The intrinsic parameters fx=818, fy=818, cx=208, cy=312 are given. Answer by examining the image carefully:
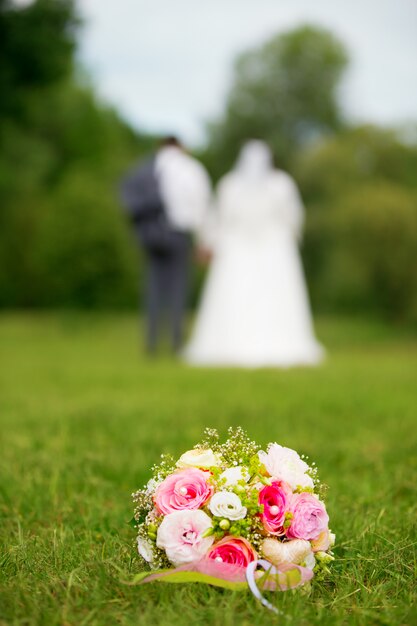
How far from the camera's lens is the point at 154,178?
35.5 feet

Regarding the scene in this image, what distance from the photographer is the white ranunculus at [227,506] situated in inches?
74.3

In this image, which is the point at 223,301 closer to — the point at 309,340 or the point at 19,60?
the point at 309,340

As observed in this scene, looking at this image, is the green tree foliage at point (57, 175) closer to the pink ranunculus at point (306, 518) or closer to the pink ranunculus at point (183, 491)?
the pink ranunculus at point (183, 491)

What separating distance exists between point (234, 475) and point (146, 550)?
28 cm

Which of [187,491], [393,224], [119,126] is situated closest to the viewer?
[187,491]

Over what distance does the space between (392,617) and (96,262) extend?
1760 cm

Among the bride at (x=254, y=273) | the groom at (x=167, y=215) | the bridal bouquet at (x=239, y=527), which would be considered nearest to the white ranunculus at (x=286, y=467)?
the bridal bouquet at (x=239, y=527)

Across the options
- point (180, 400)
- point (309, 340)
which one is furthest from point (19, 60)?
point (180, 400)

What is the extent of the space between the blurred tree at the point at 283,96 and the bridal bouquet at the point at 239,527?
90.9 ft

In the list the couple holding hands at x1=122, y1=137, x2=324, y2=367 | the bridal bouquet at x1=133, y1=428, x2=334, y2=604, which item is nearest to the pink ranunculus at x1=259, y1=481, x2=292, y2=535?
the bridal bouquet at x1=133, y1=428, x2=334, y2=604

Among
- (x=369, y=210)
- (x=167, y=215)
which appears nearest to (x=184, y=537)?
(x=167, y=215)

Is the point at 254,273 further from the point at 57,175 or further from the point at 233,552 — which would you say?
the point at 57,175

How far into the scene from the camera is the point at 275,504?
1.98 metres

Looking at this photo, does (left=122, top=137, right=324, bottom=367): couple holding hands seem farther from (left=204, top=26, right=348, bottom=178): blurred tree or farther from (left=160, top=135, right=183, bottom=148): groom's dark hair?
(left=204, top=26, right=348, bottom=178): blurred tree
